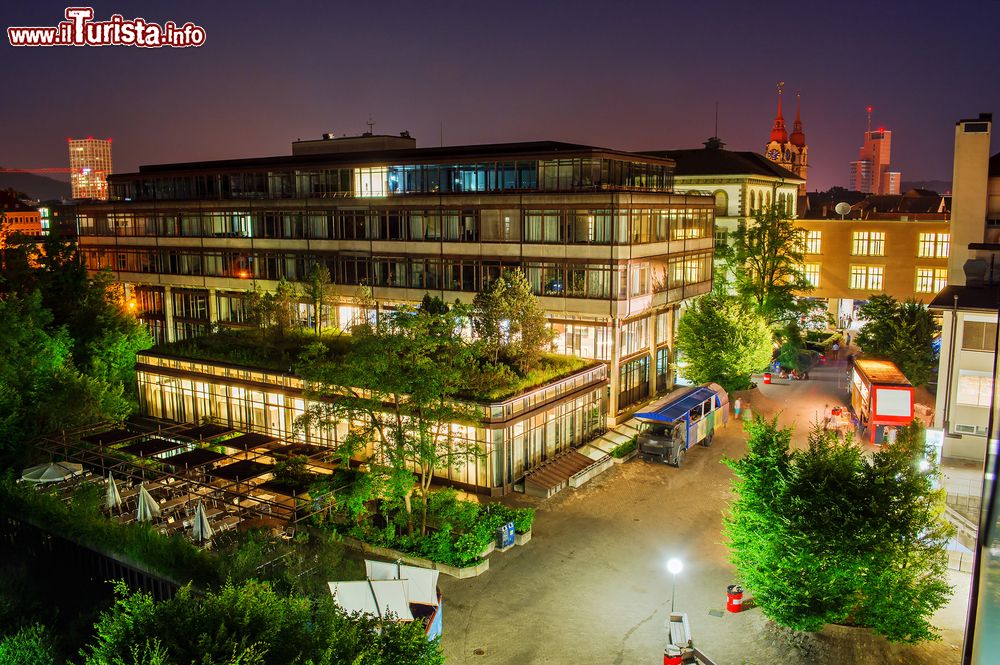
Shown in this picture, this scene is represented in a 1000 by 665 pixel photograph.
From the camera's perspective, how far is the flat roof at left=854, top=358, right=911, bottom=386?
125ft

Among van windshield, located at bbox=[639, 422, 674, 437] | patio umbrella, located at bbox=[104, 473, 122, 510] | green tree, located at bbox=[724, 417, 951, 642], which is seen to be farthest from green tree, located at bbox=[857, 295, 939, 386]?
patio umbrella, located at bbox=[104, 473, 122, 510]

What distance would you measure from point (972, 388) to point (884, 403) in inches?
216

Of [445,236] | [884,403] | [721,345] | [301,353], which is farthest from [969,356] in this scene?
[301,353]

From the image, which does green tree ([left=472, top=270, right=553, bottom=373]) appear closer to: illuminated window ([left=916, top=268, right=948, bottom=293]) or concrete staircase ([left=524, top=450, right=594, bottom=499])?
concrete staircase ([left=524, top=450, right=594, bottom=499])

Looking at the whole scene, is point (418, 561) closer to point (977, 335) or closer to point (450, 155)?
point (977, 335)

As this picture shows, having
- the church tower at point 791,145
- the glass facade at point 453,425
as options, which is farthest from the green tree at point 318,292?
the church tower at point 791,145

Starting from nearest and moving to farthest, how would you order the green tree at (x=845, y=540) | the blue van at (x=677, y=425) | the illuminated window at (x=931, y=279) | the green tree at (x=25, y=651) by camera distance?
1. the green tree at (x=25, y=651)
2. the green tree at (x=845, y=540)
3. the blue van at (x=677, y=425)
4. the illuminated window at (x=931, y=279)

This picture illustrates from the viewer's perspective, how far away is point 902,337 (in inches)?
1777

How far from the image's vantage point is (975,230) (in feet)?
139

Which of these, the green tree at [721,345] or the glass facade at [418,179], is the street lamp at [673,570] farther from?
the glass facade at [418,179]

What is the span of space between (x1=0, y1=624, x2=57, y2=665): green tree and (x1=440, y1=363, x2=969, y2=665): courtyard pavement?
390 inches

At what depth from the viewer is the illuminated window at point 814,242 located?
2872 inches

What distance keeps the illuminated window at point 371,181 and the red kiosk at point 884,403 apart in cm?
3216

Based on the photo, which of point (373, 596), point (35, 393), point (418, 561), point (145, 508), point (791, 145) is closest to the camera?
point (373, 596)
